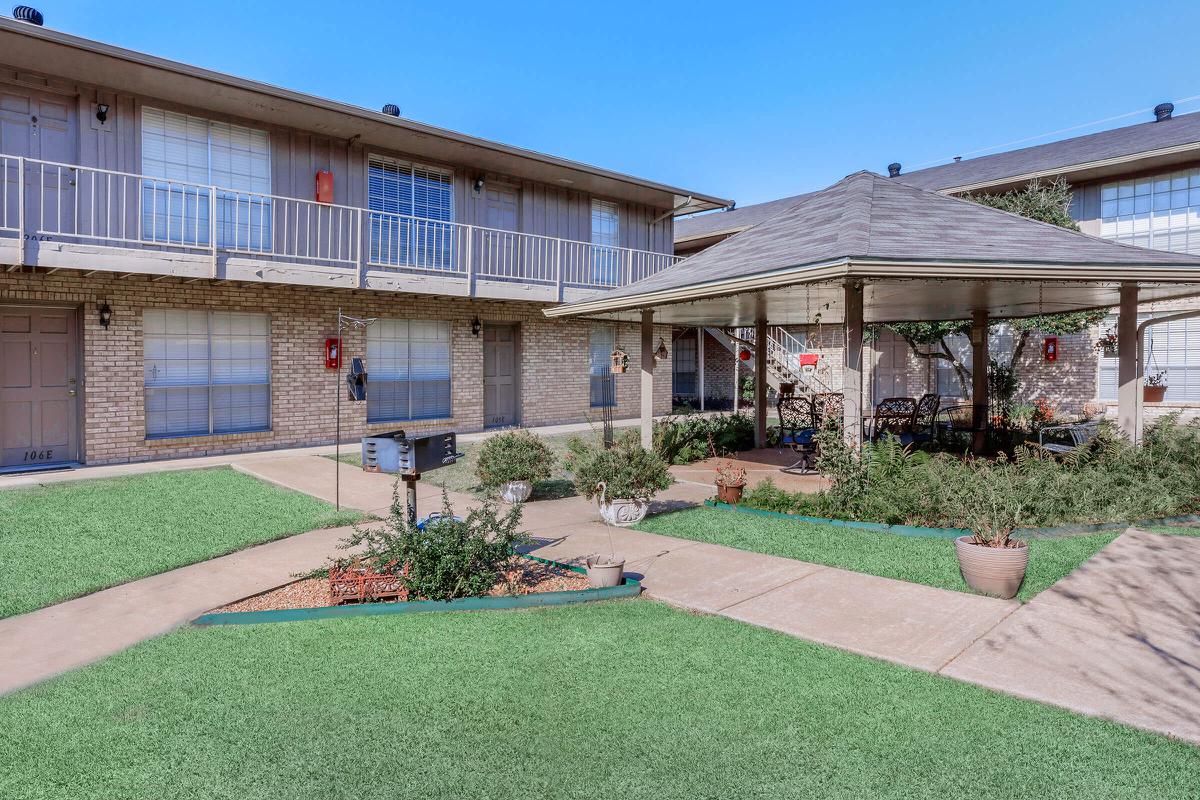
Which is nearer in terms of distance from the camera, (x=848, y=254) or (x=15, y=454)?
(x=848, y=254)

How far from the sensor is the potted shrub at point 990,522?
16.7ft

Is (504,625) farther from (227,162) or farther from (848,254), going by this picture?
(227,162)

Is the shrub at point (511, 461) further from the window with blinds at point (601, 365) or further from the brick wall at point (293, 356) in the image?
the window with blinds at point (601, 365)

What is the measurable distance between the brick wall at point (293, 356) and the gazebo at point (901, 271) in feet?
15.2

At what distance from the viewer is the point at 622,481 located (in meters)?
7.68

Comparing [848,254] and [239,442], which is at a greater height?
[848,254]

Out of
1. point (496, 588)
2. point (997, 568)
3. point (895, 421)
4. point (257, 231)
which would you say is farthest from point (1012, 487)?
point (257, 231)

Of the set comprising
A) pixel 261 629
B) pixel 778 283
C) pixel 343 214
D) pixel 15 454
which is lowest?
pixel 261 629

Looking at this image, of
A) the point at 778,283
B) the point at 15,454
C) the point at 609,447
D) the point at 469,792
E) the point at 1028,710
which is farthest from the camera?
the point at 15,454

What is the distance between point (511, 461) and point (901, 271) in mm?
4970

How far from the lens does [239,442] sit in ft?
40.1

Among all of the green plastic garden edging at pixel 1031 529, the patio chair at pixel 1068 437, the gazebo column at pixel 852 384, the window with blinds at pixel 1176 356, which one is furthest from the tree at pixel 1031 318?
the gazebo column at pixel 852 384

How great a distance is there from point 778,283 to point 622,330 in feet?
37.3

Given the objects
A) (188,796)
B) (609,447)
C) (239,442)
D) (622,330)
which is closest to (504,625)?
(188,796)
